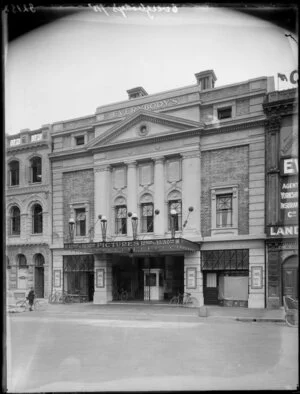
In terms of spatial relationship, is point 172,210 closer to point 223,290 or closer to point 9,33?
point 223,290

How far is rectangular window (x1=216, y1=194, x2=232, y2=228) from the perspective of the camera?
24.8 feet

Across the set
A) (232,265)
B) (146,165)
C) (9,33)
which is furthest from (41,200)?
(232,265)

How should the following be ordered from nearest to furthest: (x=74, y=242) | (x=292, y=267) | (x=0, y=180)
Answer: (x=0, y=180)
(x=292, y=267)
(x=74, y=242)

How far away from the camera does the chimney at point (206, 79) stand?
6.47 meters

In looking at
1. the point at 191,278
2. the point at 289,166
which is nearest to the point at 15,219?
the point at 191,278

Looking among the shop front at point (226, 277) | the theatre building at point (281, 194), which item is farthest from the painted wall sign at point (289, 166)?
the shop front at point (226, 277)

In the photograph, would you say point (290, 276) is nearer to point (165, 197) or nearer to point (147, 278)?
point (165, 197)

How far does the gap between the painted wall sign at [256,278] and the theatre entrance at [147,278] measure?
5.46 feet

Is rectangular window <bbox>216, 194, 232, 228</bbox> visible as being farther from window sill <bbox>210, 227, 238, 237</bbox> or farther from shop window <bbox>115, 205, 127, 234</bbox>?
shop window <bbox>115, 205, 127, 234</bbox>

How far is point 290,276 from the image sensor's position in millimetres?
6516

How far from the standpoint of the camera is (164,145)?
7.85 meters

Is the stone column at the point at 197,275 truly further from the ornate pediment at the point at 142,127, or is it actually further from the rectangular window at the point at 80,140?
the rectangular window at the point at 80,140

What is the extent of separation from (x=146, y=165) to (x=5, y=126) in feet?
11.1

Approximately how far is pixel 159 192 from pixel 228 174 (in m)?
1.60
